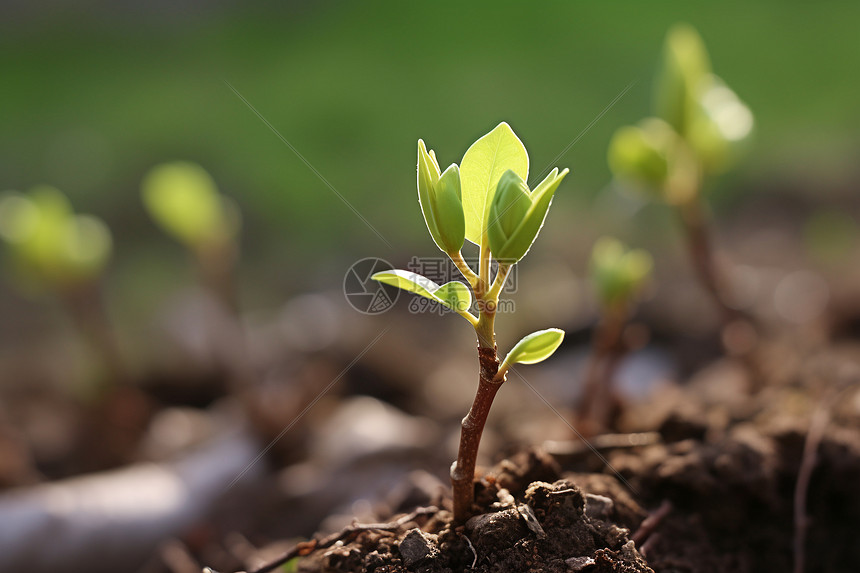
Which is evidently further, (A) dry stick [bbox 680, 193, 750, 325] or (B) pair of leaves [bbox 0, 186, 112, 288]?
(B) pair of leaves [bbox 0, 186, 112, 288]

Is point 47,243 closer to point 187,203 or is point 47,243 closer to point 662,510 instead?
point 187,203

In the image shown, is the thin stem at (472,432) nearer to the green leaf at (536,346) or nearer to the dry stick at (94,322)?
the green leaf at (536,346)

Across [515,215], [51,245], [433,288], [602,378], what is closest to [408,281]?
[433,288]

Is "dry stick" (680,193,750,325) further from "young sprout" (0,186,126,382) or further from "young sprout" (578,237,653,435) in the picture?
"young sprout" (0,186,126,382)

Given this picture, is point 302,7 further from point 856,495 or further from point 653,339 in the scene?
point 856,495

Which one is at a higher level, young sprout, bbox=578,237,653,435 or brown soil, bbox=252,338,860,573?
young sprout, bbox=578,237,653,435

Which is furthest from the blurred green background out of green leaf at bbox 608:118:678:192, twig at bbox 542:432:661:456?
twig at bbox 542:432:661:456

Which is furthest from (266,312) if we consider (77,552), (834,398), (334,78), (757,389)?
(334,78)
